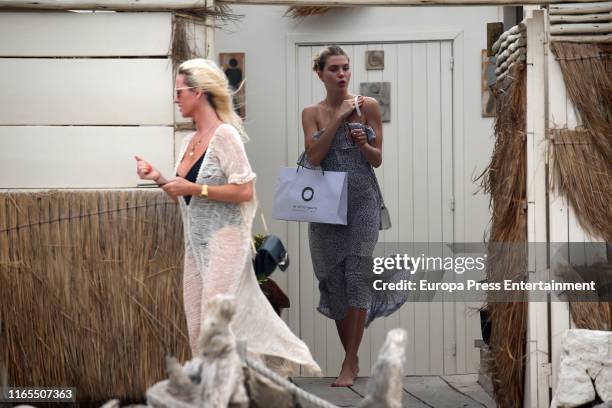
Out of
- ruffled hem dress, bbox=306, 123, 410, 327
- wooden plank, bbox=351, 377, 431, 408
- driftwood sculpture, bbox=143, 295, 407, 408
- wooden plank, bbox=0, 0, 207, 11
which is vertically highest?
wooden plank, bbox=0, 0, 207, 11

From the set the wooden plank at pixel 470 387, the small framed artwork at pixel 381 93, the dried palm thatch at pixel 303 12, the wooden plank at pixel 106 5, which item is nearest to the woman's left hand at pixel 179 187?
the wooden plank at pixel 106 5

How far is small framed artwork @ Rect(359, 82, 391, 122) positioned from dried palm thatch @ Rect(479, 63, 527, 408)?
1907mm

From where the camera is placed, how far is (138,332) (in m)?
5.90

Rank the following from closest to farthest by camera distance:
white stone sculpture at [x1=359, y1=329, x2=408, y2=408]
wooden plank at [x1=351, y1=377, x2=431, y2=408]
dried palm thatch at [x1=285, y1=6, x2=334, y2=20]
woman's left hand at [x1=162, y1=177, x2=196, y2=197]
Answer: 1. white stone sculpture at [x1=359, y1=329, x2=408, y2=408]
2. woman's left hand at [x1=162, y1=177, x2=196, y2=197]
3. wooden plank at [x1=351, y1=377, x2=431, y2=408]
4. dried palm thatch at [x1=285, y1=6, x2=334, y2=20]

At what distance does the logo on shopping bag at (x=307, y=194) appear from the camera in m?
6.61

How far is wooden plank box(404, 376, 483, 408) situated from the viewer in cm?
671

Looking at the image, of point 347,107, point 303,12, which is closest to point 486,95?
point 303,12

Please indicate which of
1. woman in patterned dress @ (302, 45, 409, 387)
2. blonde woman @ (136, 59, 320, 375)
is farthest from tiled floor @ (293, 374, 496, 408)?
blonde woman @ (136, 59, 320, 375)

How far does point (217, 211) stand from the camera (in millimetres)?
5238

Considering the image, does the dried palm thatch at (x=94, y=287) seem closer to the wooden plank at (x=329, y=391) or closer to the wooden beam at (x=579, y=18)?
the wooden plank at (x=329, y=391)

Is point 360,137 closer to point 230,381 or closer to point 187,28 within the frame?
point 187,28

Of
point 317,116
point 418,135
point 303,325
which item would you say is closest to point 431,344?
point 303,325

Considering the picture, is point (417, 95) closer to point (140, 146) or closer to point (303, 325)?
point (303, 325)

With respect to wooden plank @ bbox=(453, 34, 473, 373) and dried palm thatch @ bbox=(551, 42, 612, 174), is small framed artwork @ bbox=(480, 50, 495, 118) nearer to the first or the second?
wooden plank @ bbox=(453, 34, 473, 373)
